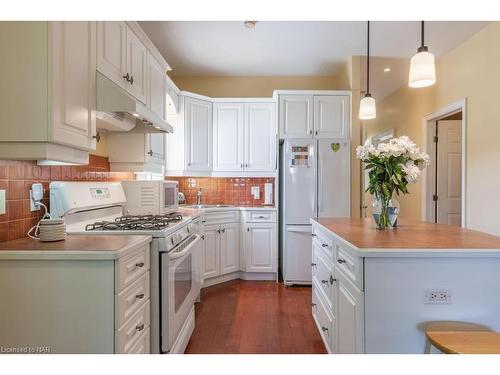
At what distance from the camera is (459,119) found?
13.7 ft

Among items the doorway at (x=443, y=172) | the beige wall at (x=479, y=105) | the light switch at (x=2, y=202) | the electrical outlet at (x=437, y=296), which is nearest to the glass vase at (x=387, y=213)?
the electrical outlet at (x=437, y=296)

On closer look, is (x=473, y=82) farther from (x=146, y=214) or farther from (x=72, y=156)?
(x=72, y=156)

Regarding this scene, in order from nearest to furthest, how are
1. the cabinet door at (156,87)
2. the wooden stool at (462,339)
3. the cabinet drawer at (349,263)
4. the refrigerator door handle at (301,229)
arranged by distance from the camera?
the wooden stool at (462,339) < the cabinet drawer at (349,263) < the cabinet door at (156,87) < the refrigerator door handle at (301,229)

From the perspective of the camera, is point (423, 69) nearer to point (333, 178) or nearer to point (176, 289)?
point (333, 178)

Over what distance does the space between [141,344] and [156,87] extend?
2005 mm

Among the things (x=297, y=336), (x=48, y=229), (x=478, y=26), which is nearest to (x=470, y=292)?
(x=297, y=336)

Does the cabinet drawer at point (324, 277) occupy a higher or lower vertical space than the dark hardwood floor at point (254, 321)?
higher

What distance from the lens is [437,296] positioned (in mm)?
1319

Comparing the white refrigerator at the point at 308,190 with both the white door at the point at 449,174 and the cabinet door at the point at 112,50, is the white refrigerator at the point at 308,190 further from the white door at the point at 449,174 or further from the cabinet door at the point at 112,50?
the cabinet door at the point at 112,50

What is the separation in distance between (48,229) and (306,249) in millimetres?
2651

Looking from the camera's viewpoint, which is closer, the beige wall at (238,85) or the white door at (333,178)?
the white door at (333,178)

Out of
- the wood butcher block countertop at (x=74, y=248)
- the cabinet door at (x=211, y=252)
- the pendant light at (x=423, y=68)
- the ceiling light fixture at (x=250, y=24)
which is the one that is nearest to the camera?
the wood butcher block countertop at (x=74, y=248)

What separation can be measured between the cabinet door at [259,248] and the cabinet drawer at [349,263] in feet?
6.31

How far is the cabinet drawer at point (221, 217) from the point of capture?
3.33 m
